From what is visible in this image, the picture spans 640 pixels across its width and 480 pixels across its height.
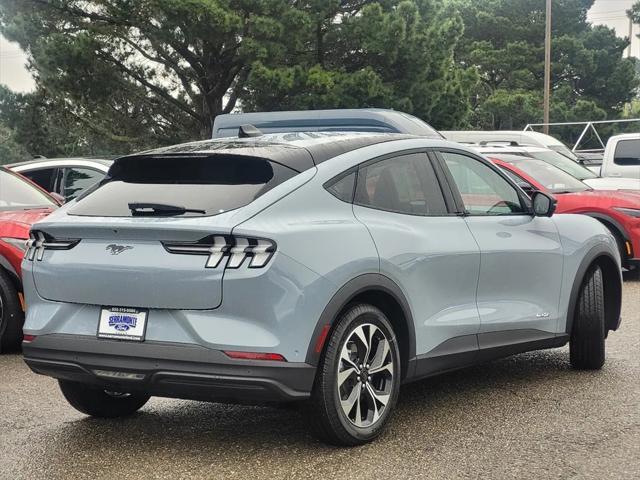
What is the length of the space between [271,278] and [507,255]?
207cm

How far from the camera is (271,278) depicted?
4.30m

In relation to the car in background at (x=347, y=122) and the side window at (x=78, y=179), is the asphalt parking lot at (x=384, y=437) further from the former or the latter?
the side window at (x=78, y=179)

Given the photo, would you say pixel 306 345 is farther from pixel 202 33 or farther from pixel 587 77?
pixel 587 77

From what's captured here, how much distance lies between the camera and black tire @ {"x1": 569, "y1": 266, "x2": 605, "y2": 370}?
6551mm

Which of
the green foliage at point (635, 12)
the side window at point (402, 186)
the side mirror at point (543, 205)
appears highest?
the green foliage at point (635, 12)

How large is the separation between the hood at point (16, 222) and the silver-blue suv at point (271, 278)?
2.65m

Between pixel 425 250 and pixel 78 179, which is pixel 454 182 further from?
pixel 78 179

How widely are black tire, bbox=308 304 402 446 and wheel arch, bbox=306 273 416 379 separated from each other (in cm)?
5

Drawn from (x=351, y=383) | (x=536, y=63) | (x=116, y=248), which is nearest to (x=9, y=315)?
(x=116, y=248)

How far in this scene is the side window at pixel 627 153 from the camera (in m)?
16.3

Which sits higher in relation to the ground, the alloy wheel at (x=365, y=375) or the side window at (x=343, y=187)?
the side window at (x=343, y=187)

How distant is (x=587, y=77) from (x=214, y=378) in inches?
2190

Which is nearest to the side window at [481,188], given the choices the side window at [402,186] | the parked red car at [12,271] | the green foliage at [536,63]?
the side window at [402,186]

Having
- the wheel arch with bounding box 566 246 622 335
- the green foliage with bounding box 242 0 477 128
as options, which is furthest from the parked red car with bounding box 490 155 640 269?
the green foliage with bounding box 242 0 477 128
